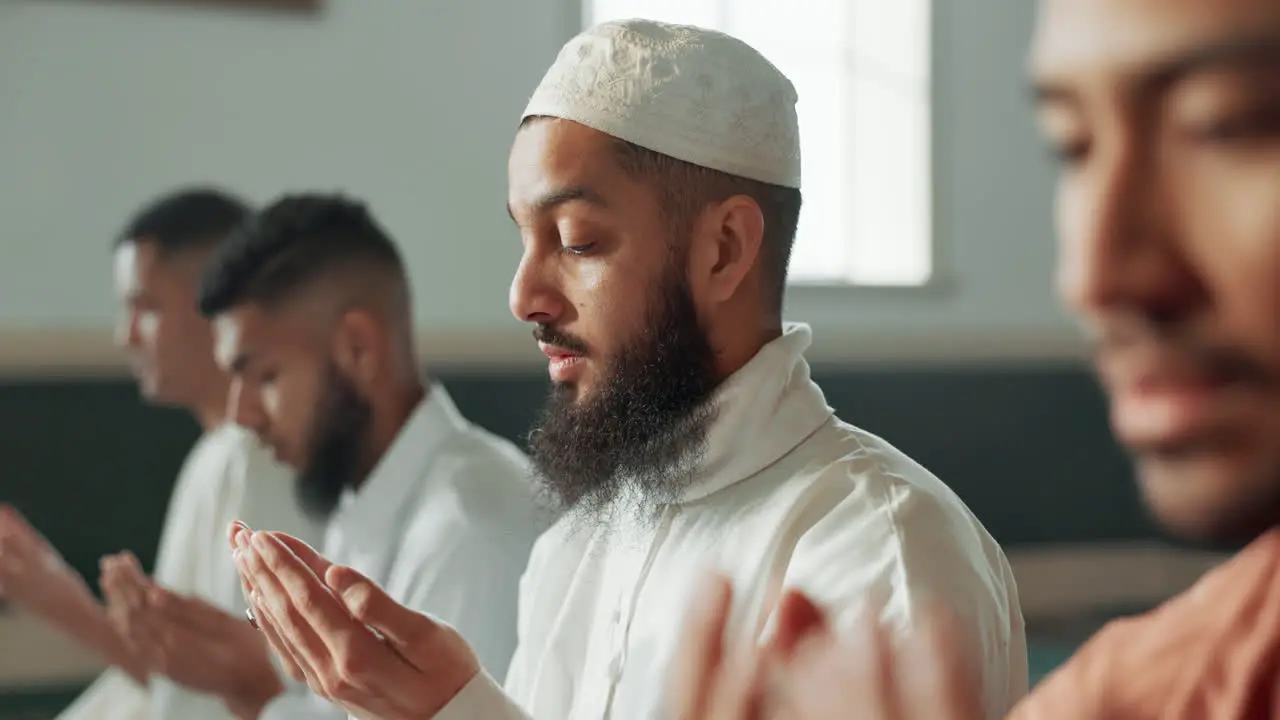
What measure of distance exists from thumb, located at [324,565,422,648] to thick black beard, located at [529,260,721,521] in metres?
0.41

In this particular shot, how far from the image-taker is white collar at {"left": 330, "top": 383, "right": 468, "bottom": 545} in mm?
2816

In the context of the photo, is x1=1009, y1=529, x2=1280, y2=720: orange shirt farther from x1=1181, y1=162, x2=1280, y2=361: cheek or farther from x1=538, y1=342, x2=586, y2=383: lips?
x1=538, y1=342, x2=586, y2=383: lips

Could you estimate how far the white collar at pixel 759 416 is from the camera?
1.87 metres

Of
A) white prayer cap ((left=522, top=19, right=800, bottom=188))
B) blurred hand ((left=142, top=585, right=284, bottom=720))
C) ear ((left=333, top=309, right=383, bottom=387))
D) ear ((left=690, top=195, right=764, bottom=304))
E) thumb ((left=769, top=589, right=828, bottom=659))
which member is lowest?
blurred hand ((left=142, top=585, right=284, bottom=720))

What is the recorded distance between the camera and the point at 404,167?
6113 mm

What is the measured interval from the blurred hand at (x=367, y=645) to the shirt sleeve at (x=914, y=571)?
15.0 inches

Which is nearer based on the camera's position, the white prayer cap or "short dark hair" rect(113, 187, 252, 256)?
the white prayer cap

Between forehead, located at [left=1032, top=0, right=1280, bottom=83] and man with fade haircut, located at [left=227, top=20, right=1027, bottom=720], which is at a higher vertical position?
forehead, located at [left=1032, top=0, right=1280, bottom=83]

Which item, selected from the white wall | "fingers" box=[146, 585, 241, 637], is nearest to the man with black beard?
"fingers" box=[146, 585, 241, 637]

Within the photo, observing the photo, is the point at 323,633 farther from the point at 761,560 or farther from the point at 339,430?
the point at 339,430

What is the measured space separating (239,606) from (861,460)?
2072mm

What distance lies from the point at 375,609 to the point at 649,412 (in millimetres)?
485

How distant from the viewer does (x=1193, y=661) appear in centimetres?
96

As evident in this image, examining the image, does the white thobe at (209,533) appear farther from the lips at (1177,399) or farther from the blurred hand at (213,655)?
the lips at (1177,399)
